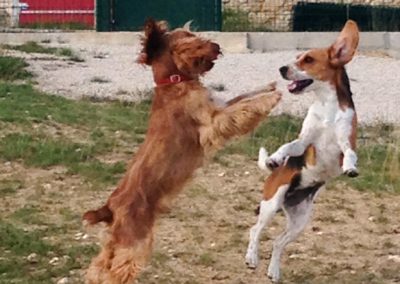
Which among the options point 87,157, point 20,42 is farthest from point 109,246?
point 20,42

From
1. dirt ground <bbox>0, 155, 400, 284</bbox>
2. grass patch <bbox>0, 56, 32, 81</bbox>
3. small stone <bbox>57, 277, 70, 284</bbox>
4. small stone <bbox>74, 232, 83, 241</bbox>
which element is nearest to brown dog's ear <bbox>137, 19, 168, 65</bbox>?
dirt ground <bbox>0, 155, 400, 284</bbox>

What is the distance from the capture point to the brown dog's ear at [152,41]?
7.77m

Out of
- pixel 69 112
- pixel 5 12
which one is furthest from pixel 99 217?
pixel 5 12

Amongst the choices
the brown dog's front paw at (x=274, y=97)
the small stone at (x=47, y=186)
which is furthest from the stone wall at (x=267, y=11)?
the brown dog's front paw at (x=274, y=97)

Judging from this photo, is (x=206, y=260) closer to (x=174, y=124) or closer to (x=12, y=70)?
(x=174, y=124)

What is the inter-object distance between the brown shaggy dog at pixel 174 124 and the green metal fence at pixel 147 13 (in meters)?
13.3

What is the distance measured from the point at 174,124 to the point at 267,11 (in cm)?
1646

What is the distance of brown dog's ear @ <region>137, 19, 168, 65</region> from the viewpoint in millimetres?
7773

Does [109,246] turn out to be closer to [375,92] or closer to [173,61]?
[173,61]

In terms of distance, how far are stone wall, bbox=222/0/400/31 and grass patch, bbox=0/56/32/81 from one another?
7.71 metres

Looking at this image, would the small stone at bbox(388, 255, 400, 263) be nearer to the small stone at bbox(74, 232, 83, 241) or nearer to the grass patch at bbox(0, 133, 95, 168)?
the small stone at bbox(74, 232, 83, 241)

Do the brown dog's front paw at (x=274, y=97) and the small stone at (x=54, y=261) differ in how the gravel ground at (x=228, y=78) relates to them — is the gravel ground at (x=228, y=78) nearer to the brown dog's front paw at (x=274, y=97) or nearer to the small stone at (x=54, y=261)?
the small stone at (x=54, y=261)

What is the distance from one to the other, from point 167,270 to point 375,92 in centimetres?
779

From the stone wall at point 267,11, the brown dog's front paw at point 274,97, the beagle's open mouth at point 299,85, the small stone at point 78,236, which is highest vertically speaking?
the beagle's open mouth at point 299,85
